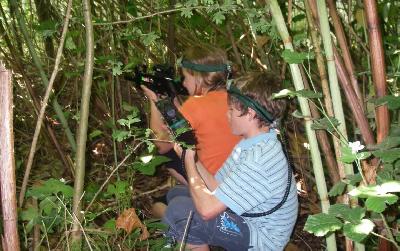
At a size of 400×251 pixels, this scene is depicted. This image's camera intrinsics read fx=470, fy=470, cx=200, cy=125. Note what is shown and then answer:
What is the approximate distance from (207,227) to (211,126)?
45 centimetres

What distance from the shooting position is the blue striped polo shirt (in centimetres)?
169

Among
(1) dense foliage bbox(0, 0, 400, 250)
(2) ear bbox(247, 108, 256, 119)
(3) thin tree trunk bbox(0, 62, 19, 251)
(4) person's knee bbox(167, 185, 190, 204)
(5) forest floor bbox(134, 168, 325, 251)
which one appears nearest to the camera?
(3) thin tree trunk bbox(0, 62, 19, 251)

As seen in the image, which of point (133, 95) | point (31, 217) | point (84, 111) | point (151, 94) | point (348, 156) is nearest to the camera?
point (348, 156)

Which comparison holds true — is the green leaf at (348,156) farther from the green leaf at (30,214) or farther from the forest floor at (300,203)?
the forest floor at (300,203)

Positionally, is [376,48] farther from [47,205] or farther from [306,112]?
[47,205]

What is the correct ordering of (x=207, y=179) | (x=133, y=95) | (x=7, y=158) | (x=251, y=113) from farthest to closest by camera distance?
(x=133, y=95) → (x=207, y=179) → (x=251, y=113) → (x=7, y=158)

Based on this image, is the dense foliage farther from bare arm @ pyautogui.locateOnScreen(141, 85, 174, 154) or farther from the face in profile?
the face in profile

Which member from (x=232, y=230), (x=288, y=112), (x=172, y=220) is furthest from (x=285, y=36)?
(x=288, y=112)

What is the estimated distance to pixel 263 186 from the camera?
5.55 feet

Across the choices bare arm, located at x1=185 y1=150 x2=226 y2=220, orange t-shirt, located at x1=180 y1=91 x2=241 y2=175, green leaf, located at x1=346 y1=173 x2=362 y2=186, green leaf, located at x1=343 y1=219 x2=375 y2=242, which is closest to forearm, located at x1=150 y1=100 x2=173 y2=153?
orange t-shirt, located at x1=180 y1=91 x2=241 y2=175

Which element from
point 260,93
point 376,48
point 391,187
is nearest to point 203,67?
point 260,93

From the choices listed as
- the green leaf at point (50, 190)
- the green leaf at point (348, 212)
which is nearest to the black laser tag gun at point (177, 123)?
the green leaf at point (50, 190)

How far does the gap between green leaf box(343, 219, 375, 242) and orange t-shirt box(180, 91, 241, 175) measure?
1.14 metres

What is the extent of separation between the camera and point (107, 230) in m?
2.00
